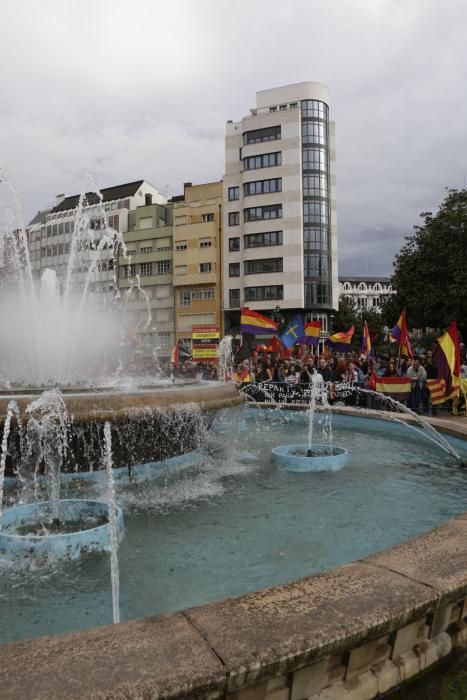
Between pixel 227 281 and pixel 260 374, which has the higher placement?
pixel 227 281

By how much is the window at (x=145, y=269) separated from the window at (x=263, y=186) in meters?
13.2

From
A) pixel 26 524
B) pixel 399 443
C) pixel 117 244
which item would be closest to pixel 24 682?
pixel 26 524

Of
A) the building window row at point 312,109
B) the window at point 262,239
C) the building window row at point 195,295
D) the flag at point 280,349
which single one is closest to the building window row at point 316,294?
the window at point 262,239

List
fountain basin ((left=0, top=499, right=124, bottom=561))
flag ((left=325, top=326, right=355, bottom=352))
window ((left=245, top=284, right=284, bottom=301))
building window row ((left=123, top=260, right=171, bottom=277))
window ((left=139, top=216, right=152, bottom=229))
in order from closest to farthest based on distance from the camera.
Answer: fountain basin ((left=0, top=499, right=124, bottom=561)), flag ((left=325, top=326, right=355, bottom=352)), window ((left=245, top=284, right=284, bottom=301)), building window row ((left=123, top=260, right=171, bottom=277)), window ((left=139, top=216, right=152, bottom=229))

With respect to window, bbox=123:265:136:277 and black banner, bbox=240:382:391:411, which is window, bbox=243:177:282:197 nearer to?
window, bbox=123:265:136:277

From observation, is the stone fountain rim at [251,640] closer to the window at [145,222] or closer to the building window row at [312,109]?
the building window row at [312,109]

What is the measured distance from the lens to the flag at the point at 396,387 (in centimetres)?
1294

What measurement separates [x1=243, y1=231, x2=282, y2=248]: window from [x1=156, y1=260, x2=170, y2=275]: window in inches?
368

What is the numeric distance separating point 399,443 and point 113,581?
6.61 metres

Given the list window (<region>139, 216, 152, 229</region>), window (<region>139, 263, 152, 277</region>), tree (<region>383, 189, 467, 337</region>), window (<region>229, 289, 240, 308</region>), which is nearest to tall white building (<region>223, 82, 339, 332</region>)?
window (<region>229, 289, 240, 308</region>)

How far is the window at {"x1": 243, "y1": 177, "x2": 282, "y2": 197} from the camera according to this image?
4947 cm

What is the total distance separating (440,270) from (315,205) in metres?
22.4

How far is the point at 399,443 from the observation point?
355 inches

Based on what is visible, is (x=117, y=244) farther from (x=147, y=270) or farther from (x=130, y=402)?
(x=130, y=402)
